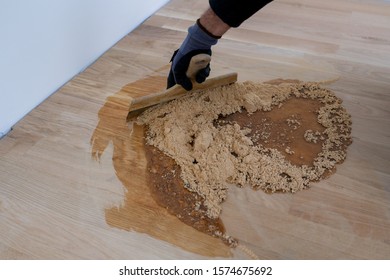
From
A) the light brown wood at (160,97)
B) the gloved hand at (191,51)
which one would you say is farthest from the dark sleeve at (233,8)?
the light brown wood at (160,97)

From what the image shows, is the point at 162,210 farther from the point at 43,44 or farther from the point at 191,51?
the point at 43,44

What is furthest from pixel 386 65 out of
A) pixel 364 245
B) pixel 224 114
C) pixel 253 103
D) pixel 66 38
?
pixel 66 38

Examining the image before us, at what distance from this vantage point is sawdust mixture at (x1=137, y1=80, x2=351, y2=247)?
0.92 m

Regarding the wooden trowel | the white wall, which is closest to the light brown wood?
the wooden trowel

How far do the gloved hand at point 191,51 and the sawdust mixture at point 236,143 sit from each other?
0.24 feet

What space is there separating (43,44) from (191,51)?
20.1 inches

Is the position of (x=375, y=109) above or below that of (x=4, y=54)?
below

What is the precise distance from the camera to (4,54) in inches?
40.3

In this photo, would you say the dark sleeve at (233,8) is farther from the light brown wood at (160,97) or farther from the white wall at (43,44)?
the white wall at (43,44)

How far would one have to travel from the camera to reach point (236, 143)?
102cm

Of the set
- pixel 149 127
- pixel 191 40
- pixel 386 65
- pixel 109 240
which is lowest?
pixel 109 240

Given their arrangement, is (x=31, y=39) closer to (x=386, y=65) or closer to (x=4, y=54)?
(x=4, y=54)

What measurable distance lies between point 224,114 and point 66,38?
648mm

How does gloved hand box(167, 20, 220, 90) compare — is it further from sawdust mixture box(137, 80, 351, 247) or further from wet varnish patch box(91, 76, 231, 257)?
wet varnish patch box(91, 76, 231, 257)
